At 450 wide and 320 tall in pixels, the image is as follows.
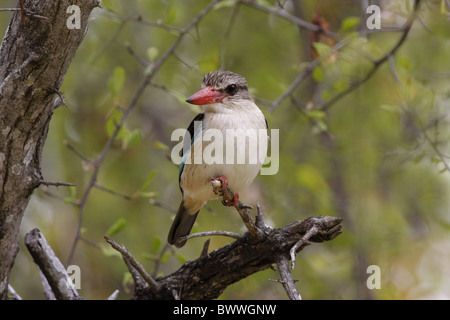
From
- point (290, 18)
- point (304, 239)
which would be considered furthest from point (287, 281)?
point (290, 18)

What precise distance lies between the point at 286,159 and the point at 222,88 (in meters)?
2.22

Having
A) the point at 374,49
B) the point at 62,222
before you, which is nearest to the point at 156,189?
the point at 62,222

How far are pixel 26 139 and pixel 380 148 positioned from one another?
364 centimetres

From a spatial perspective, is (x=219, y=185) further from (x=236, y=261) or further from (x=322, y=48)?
(x=322, y=48)

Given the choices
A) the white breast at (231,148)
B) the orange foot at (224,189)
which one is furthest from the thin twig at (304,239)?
the white breast at (231,148)

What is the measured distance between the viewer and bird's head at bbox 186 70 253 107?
3404 mm

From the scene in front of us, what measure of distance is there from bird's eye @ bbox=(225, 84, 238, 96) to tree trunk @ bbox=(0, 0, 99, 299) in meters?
1.06

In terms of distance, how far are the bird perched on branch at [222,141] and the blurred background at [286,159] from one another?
108 centimetres

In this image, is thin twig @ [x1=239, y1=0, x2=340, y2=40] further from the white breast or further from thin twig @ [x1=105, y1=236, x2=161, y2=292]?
thin twig @ [x1=105, y1=236, x2=161, y2=292]

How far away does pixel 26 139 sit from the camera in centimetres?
269

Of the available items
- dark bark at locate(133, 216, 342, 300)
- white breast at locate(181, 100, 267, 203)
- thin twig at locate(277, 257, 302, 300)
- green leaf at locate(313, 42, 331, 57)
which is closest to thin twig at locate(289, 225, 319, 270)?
dark bark at locate(133, 216, 342, 300)

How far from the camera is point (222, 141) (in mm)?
3250

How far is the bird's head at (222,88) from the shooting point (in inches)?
134

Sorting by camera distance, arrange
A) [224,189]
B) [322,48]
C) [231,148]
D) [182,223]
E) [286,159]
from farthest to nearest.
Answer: [286,159], [322,48], [182,223], [231,148], [224,189]
